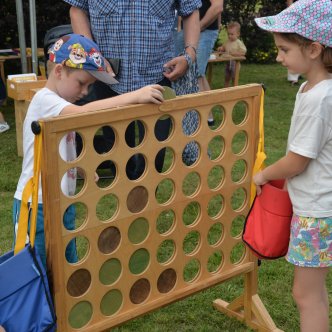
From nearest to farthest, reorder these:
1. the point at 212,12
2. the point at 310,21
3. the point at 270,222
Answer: the point at 310,21 → the point at 270,222 → the point at 212,12

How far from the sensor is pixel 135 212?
2.32 meters

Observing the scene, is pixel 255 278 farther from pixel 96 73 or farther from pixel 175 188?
pixel 96 73

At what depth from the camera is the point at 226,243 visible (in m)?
2.76

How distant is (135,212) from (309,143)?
0.70m

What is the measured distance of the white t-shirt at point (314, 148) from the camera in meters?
2.13

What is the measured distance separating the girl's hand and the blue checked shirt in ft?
3.68

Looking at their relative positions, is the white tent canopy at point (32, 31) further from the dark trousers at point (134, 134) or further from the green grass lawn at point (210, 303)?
the dark trousers at point (134, 134)

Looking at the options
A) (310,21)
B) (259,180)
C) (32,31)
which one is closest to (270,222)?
(259,180)

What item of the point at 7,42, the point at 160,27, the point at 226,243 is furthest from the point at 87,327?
the point at 7,42

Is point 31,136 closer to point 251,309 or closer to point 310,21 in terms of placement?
point 310,21

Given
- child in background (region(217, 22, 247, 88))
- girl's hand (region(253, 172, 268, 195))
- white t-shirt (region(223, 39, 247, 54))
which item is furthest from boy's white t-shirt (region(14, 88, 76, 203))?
white t-shirt (region(223, 39, 247, 54))

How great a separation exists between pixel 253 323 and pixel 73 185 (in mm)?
1188

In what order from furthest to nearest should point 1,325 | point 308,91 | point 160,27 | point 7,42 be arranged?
1. point 7,42
2. point 160,27
3. point 308,91
4. point 1,325

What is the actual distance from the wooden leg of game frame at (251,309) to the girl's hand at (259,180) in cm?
56
